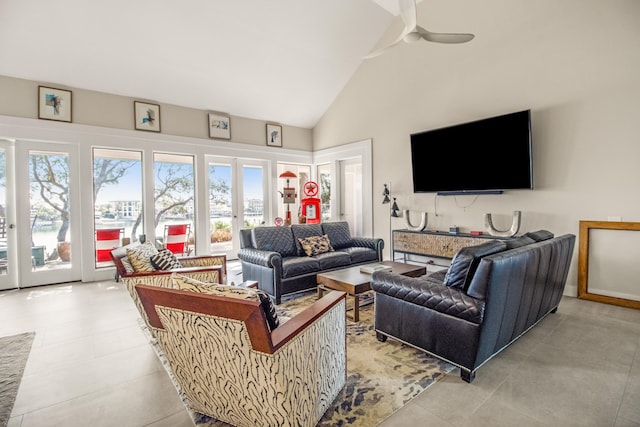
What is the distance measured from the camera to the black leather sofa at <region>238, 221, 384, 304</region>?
12.4 ft

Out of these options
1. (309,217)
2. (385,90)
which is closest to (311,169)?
(309,217)

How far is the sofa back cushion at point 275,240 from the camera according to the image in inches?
170

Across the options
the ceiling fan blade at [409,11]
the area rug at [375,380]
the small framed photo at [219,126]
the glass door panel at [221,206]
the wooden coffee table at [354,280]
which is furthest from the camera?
the glass door panel at [221,206]

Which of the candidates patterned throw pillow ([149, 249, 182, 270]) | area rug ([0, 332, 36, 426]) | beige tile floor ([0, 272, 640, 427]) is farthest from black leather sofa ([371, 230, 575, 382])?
area rug ([0, 332, 36, 426])

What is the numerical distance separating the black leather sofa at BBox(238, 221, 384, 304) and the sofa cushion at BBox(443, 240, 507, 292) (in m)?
2.05

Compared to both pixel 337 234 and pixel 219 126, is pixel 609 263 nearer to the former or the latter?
pixel 337 234

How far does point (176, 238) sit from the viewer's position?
553cm

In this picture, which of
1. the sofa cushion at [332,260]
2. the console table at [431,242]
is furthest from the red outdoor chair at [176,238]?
the console table at [431,242]

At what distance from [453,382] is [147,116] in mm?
5821

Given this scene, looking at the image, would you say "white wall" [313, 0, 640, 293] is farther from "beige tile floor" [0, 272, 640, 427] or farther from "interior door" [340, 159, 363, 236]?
"beige tile floor" [0, 272, 640, 427]

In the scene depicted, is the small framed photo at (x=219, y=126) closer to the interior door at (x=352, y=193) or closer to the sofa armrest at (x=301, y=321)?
the interior door at (x=352, y=193)

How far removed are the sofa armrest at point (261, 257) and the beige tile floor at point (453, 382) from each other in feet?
4.72

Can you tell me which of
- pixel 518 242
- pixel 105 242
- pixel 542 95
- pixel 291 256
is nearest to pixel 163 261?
pixel 291 256

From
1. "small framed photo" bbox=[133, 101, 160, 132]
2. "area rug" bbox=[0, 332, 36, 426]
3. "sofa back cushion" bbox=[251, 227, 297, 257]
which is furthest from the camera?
"small framed photo" bbox=[133, 101, 160, 132]
